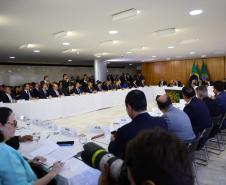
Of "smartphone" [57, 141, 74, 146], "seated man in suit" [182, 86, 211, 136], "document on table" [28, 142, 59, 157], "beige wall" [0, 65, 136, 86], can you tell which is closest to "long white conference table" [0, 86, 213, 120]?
"smartphone" [57, 141, 74, 146]

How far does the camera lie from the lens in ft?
2.45

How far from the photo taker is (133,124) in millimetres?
1768

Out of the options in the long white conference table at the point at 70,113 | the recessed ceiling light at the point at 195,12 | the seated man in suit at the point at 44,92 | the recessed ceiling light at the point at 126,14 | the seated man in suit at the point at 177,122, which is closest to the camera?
the long white conference table at the point at 70,113

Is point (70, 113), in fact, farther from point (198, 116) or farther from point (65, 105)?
point (198, 116)

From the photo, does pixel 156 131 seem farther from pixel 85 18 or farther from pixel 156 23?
pixel 156 23

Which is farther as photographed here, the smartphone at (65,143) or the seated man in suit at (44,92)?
the seated man in suit at (44,92)

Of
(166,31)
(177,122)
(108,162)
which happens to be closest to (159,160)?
(108,162)

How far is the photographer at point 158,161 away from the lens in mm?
578

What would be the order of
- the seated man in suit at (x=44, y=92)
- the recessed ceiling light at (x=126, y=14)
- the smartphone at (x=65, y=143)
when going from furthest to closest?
the seated man in suit at (x=44, y=92) → the recessed ceiling light at (x=126, y=14) → the smartphone at (x=65, y=143)

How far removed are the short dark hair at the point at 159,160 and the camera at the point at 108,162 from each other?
0.11 m

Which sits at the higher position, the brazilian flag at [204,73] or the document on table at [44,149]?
the brazilian flag at [204,73]

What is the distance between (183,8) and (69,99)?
570 cm

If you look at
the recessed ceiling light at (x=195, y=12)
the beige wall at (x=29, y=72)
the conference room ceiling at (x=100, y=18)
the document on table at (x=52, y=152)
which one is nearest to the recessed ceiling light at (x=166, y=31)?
the conference room ceiling at (x=100, y=18)

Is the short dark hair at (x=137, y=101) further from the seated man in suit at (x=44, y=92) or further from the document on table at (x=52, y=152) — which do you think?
the seated man in suit at (x=44, y=92)
